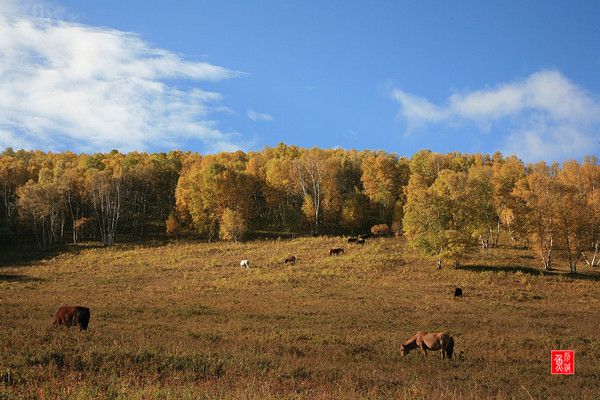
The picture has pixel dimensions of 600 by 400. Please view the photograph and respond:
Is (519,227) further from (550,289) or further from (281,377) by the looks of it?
(281,377)

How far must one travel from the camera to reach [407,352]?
1905 centimetres

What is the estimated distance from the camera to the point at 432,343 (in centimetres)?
1870

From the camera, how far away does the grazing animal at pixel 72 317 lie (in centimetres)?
2198

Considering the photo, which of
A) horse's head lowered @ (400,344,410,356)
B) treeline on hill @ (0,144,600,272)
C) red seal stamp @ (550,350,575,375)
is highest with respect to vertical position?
treeline on hill @ (0,144,600,272)

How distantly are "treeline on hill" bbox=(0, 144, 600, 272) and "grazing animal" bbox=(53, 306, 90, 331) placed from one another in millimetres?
35526

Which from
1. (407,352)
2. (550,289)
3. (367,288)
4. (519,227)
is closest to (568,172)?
(519,227)

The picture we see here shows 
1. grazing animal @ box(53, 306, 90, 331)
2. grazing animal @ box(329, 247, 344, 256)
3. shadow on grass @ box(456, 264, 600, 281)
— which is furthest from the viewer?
grazing animal @ box(329, 247, 344, 256)

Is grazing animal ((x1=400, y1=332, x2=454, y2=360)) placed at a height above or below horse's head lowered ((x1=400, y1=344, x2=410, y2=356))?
above

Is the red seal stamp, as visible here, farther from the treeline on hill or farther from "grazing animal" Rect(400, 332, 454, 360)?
the treeline on hill

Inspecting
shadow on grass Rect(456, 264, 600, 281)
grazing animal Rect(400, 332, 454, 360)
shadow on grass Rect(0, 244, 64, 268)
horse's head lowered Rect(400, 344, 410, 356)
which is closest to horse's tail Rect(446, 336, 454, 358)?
grazing animal Rect(400, 332, 454, 360)

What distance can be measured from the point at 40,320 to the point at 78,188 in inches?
2523

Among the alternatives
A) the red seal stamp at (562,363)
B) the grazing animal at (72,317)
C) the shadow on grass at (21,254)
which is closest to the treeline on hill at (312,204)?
the shadow on grass at (21,254)

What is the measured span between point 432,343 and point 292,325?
8.80 metres

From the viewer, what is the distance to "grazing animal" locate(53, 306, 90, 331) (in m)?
22.0
